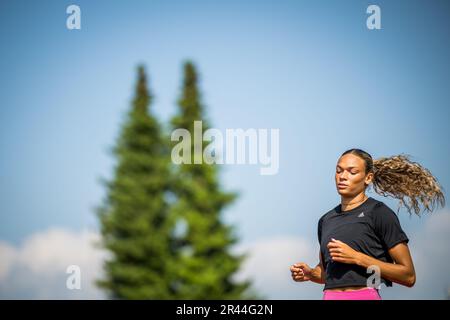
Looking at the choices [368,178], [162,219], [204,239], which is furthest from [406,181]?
[162,219]

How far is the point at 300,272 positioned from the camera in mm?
6938

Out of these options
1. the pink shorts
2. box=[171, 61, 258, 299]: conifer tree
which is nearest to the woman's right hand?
the pink shorts

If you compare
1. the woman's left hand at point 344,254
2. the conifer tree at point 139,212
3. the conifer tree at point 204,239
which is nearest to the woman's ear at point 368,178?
the woman's left hand at point 344,254

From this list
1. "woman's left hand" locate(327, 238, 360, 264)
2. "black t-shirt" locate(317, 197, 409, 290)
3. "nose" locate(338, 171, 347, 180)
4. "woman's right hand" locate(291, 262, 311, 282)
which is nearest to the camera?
"woman's left hand" locate(327, 238, 360, 264)

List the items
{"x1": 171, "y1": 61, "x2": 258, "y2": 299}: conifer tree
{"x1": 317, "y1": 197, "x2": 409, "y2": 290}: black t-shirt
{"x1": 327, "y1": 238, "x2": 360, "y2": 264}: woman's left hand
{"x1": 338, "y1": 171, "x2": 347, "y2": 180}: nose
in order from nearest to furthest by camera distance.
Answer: {"x1": 327, "y1": 238, "x2": 360, "y2": 264}: woman's left hand < {"x1": 317, "y1": 197, "x2": 409, "y2": 290}: black t-shirt < {"x1": 338, "y1": 171, "x2": 347, "y2": 180}: nose < {"x1": 171, "y1": 61, "x2": 258, "y2": 299}: conifer tree

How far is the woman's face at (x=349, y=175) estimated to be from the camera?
6527mm

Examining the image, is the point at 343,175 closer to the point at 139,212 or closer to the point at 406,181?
the point at 406,181

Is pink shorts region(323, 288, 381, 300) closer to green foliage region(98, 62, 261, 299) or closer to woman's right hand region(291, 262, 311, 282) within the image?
woman's right hand region(291, 262, 311, 282)

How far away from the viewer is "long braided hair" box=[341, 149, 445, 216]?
7156 millimetres

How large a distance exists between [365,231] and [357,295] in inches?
23.6

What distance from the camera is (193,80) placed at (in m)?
36.6
